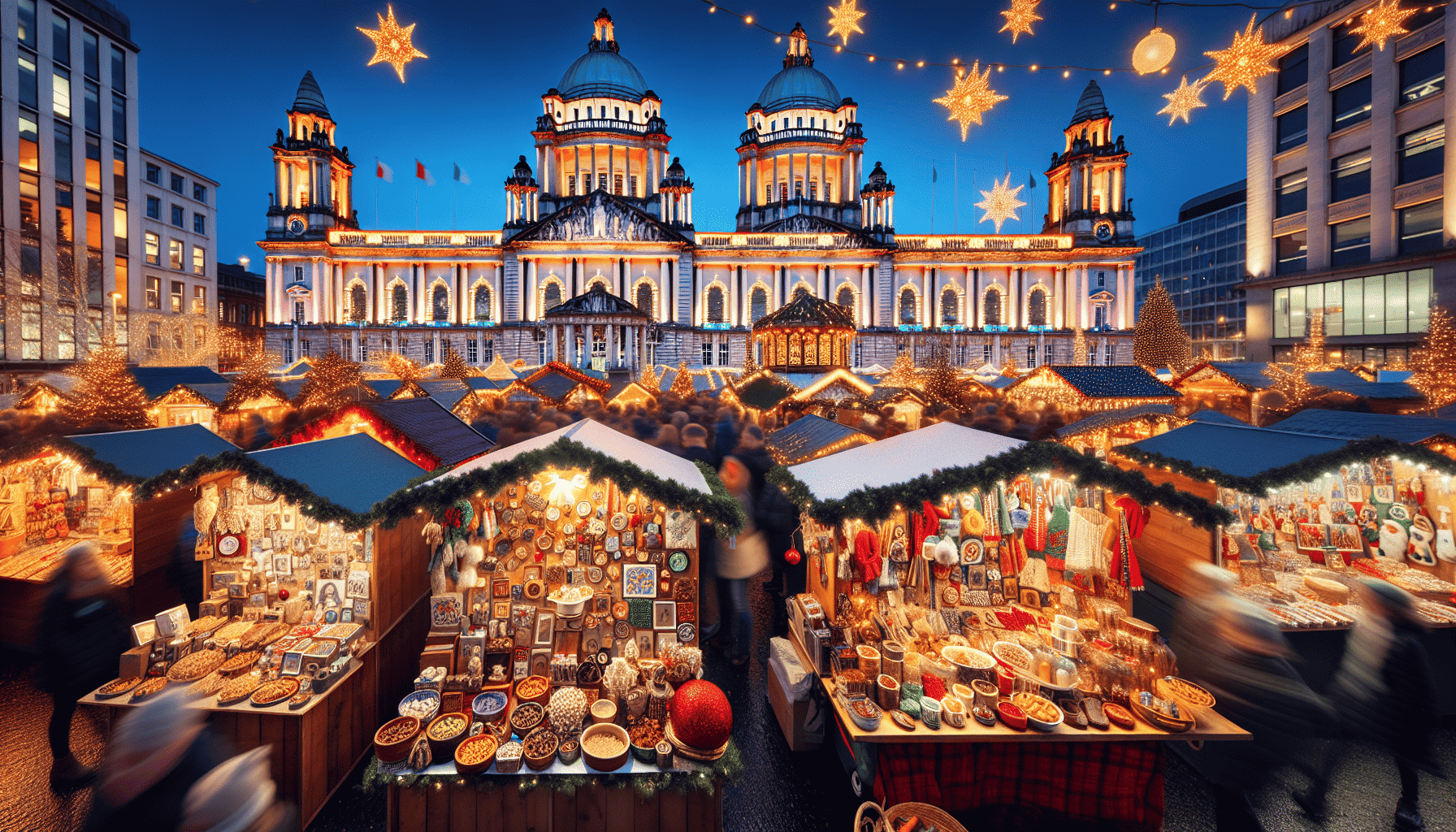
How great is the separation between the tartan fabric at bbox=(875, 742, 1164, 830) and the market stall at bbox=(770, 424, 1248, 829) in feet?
0.04

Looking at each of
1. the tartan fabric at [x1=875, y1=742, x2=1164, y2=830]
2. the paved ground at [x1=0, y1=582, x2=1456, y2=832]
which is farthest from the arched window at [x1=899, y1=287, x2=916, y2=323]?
the tartan fabric at [x1=875, y1=742, x2=1164, y2=830]

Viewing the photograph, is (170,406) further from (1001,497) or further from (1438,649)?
(1438,649)

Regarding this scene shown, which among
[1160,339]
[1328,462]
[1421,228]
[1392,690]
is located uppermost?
[1421,228]

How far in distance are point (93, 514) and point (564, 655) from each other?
27.0 ft

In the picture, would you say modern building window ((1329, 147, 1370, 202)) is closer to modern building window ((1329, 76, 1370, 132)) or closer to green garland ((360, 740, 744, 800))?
modern building window ((1329, 76, 1370, 132))

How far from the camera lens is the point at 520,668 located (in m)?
4.89

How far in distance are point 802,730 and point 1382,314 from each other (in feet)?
102

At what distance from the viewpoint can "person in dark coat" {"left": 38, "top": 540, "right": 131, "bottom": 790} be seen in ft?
13.9

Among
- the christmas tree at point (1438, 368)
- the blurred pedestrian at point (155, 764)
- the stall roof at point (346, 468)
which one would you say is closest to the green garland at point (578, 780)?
the blurred pedestrian at point (155, 764)

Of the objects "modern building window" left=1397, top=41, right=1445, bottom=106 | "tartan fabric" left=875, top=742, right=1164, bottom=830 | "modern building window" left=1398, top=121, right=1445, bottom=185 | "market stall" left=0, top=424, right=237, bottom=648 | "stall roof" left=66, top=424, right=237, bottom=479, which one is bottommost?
"tartan fabric" left=875, top=742, right=1164, bottom=830

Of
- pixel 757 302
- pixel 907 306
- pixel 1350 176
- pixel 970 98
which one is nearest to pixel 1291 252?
pixel 1350 176

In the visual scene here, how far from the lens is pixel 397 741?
3.97 m

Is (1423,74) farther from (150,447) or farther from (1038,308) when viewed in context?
(150,447)

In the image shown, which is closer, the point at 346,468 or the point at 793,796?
the point at 793,796
